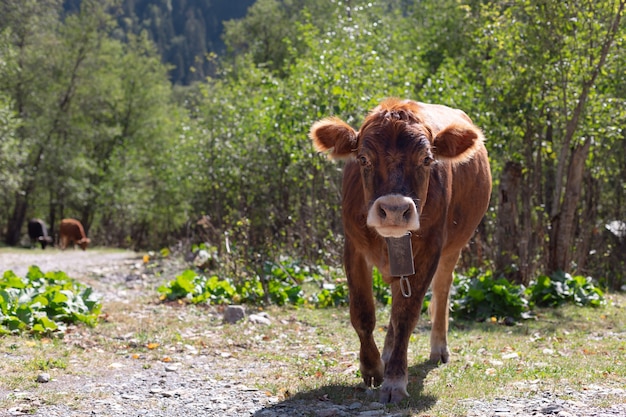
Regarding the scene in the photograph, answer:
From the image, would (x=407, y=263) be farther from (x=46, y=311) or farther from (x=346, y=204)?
(x=46, y=311)

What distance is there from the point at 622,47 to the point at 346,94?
16.3ft

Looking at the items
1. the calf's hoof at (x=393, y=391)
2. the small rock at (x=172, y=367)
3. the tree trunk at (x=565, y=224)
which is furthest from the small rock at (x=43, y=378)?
the tree trunk at (x=565, y=224)

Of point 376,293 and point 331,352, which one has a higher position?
point 376,293

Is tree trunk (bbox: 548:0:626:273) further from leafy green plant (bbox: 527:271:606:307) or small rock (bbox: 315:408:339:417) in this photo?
small rock (bbox: 315:408:339:417)

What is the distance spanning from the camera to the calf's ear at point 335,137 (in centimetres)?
606

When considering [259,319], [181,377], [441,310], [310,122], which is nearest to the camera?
[181,377]

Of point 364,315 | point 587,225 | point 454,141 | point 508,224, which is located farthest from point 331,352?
point 587,225

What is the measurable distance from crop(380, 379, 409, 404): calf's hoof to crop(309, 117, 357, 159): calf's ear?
1.83 metres

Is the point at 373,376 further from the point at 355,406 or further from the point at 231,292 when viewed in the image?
the point at 231,292

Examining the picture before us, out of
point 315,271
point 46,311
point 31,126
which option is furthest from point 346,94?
point 31,126

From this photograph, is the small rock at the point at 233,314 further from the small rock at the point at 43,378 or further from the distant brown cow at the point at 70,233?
the distant brown cow at the point at 70,233

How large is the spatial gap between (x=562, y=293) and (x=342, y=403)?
6482 mm

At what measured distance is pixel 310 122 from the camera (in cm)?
1541

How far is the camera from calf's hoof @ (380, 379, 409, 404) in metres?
5.58
